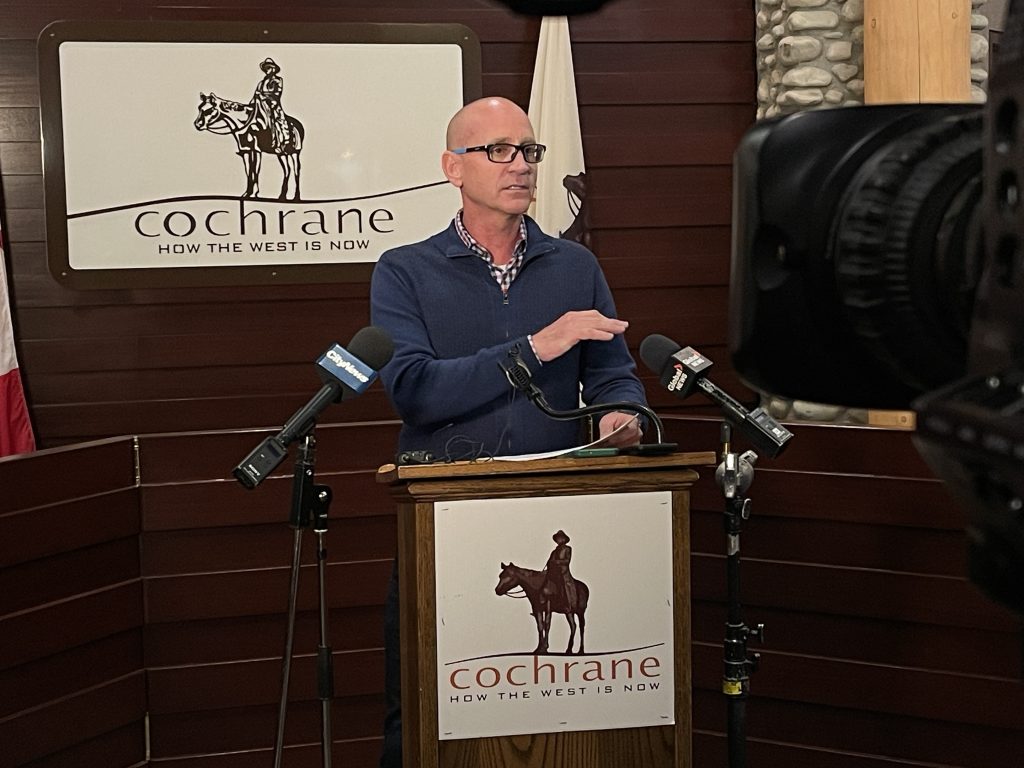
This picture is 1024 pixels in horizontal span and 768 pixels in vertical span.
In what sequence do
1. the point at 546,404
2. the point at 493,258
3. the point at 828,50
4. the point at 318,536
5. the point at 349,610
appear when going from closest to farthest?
the point at 546,404 → the point at 318,536 → the point at 493,258 → the point at 349,610 → the point at 828,50

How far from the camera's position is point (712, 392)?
2654mm

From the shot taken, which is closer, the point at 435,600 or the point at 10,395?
the point at 435,600

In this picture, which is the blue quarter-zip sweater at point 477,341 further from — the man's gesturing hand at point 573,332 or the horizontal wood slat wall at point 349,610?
the horizontal wood slat wall at point 349,610

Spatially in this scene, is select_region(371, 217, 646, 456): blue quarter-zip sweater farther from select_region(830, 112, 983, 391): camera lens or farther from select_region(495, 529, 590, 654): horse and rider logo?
select_region(830, 112, 983, 391): camera lens

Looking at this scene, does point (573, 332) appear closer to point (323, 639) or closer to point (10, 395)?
point (323, 639)

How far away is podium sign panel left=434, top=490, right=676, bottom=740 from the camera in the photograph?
2725mm

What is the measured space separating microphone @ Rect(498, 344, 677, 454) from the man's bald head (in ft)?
1.92

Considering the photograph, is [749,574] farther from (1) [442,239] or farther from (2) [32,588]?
(2) [32,588]

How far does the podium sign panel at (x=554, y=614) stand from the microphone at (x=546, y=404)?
0.10m

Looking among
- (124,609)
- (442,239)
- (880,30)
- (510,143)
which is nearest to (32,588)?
(124,609)

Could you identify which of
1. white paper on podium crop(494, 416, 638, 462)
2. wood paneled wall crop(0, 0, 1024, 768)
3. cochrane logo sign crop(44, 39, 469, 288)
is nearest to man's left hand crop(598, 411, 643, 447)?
white paper on podium crop(494, 416, 638, 462)

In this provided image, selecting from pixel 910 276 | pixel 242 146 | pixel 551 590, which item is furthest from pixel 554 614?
pixel 242 146

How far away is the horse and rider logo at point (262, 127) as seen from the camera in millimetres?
4520

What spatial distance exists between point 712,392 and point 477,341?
0.58 metres
